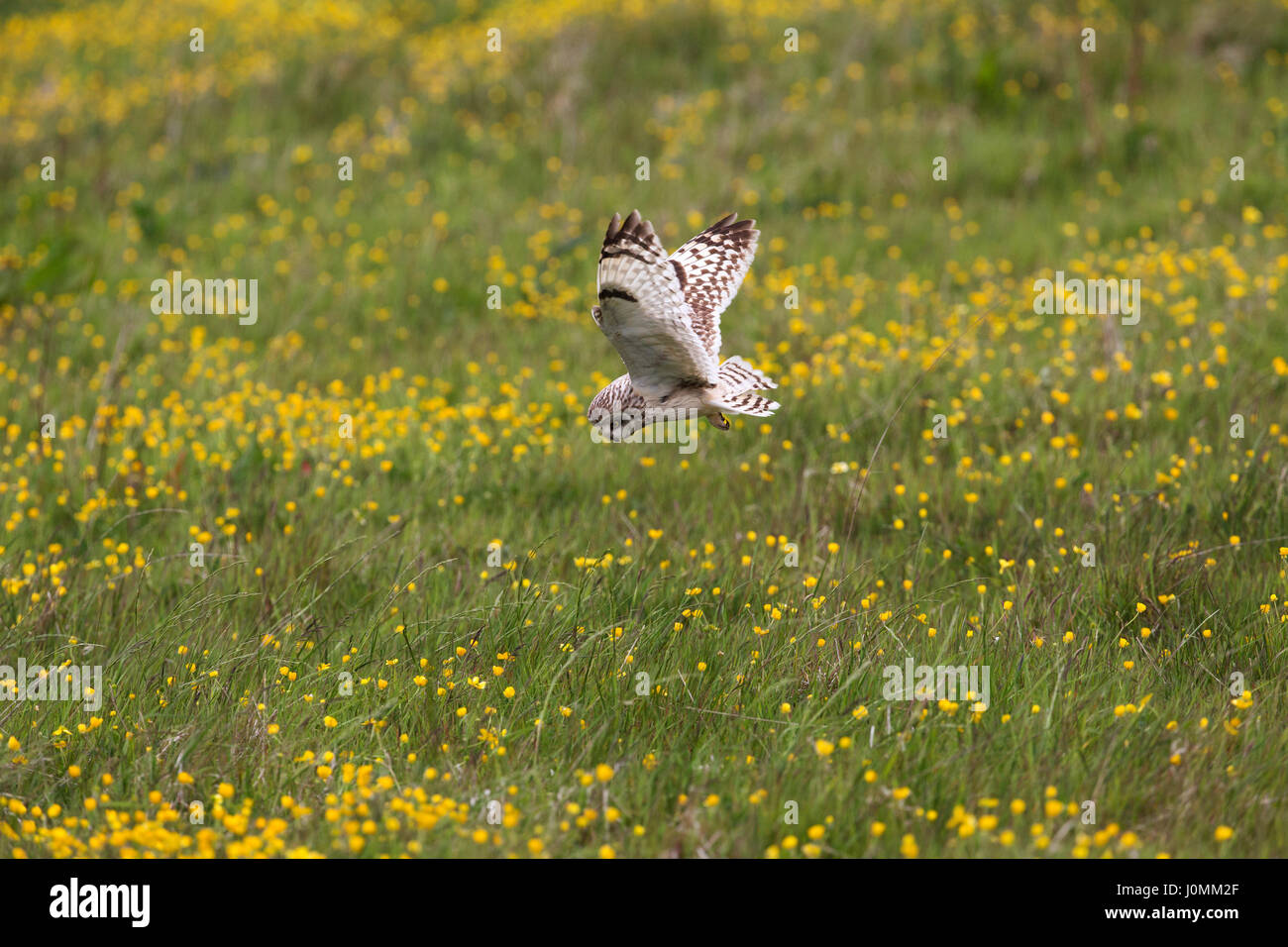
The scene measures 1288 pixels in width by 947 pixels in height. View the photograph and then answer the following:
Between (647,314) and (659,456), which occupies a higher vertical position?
(647,314)

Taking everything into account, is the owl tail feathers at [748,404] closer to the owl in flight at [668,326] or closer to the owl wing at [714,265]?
the owl in flight at [668,326]

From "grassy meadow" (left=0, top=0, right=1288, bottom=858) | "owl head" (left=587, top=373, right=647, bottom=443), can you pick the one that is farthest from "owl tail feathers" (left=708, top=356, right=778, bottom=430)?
"grassy meadow" (left=0, top=0, right=1288, bottom=858)

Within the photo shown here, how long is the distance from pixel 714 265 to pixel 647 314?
1.18 metres

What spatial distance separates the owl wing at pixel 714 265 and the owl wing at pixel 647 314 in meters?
0.60

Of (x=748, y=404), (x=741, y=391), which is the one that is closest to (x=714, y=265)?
(x=741, y=391)

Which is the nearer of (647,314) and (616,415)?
(647,314)

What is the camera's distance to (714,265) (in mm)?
5074

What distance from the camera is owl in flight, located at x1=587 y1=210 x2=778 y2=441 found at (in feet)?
12.6

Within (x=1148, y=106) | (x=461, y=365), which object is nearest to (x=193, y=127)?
(x=461, y=365)

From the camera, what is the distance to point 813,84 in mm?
11812

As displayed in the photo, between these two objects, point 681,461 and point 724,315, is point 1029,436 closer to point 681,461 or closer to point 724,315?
point 681,461

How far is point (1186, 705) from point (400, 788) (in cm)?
248

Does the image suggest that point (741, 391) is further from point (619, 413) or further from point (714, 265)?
point (714, 265)

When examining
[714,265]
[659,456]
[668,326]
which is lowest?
[659,456]
